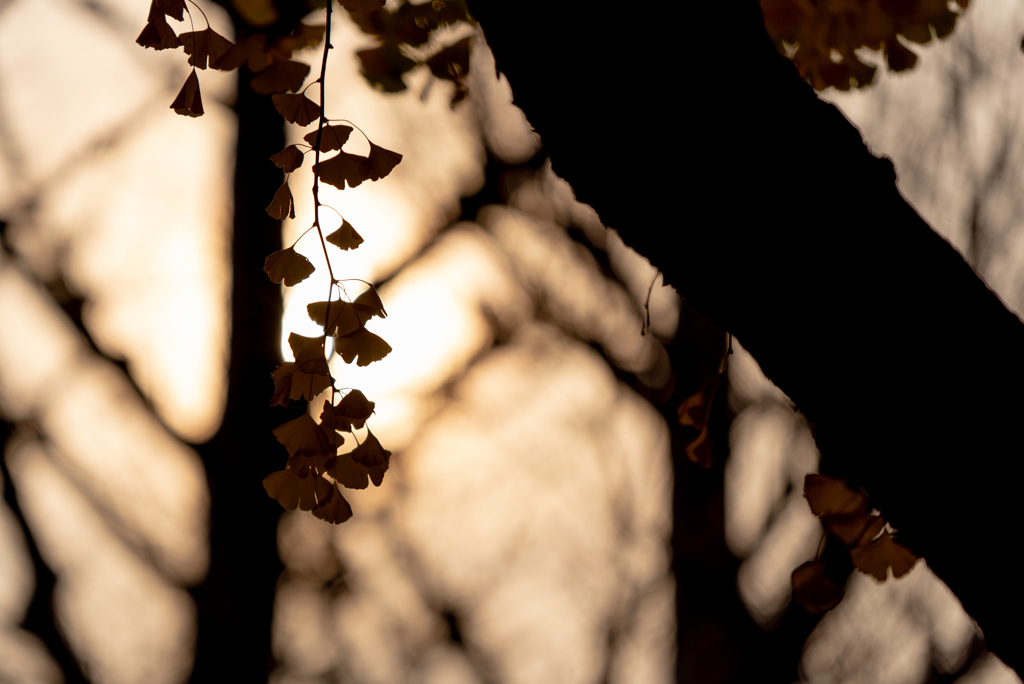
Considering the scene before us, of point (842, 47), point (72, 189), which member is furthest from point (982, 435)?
point (72, 189)

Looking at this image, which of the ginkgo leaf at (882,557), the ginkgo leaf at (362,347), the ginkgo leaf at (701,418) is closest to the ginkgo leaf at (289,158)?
the ginkgo leaf at (362,347)

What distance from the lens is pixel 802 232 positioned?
0.97 feet

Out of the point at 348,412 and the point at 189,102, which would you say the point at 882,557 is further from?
the point at 189,102

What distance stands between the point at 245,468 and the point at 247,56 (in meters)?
0.94

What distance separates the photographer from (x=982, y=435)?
0.30 meters

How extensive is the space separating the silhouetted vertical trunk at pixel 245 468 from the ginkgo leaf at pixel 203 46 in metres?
0.85

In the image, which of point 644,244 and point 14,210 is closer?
point 644,244

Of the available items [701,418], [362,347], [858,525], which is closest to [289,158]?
[362,347]

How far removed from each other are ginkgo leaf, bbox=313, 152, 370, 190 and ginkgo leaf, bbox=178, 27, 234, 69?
109mm

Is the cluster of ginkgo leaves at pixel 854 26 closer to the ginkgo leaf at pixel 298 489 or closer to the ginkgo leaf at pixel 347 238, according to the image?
the ginkgo leaf at pixel 347 238

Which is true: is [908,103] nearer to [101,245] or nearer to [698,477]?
[698,477]

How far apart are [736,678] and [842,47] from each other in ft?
4.18

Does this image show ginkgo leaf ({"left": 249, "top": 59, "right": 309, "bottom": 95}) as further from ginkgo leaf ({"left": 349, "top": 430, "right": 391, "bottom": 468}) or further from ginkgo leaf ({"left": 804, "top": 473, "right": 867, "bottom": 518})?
ginkgo leaf ({"left": 804, "top": 473, "right": 867, "bottom": 518})

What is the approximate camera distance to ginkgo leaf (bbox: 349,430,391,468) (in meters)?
0.47
